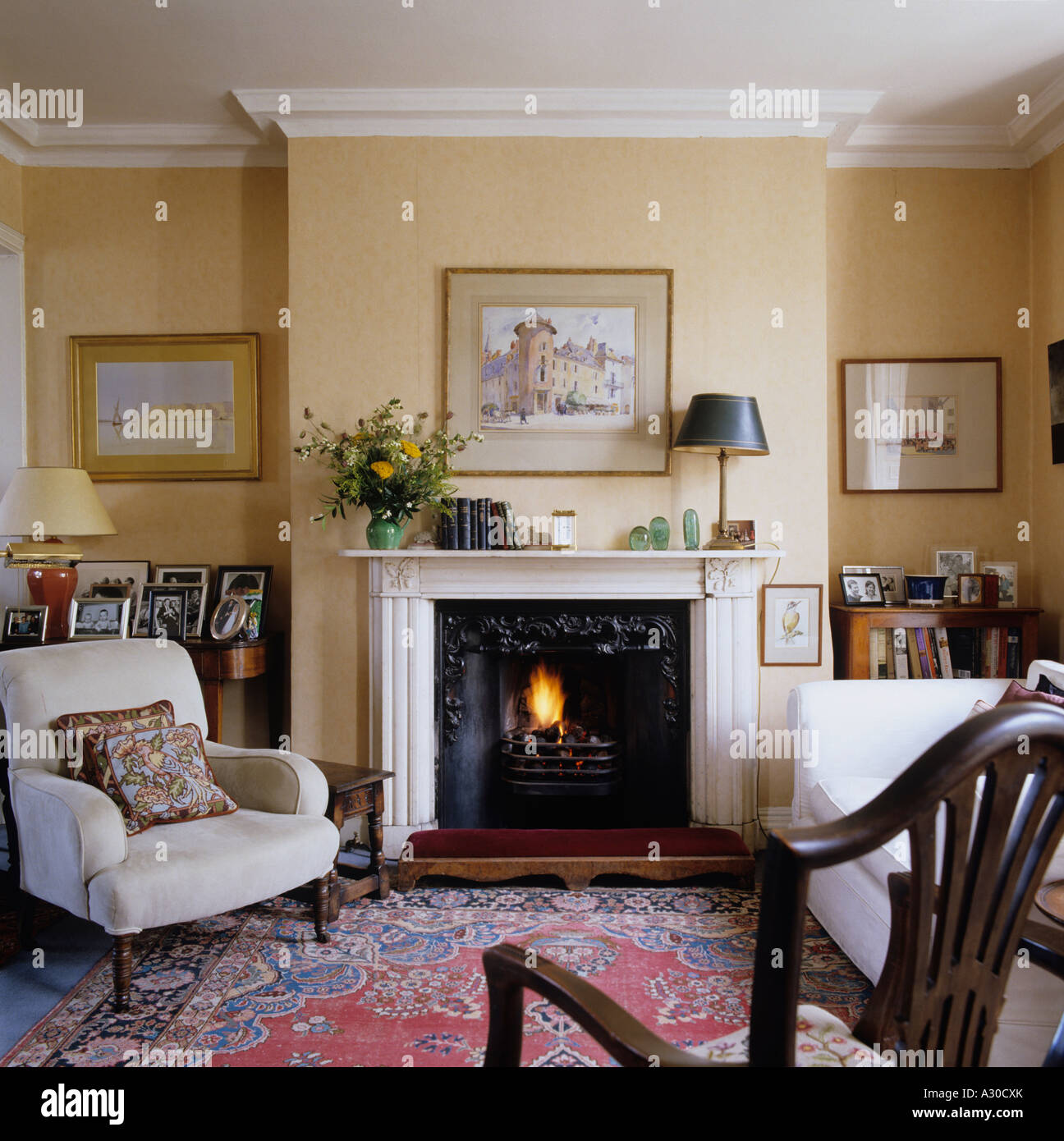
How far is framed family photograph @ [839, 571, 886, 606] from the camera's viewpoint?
149 inches

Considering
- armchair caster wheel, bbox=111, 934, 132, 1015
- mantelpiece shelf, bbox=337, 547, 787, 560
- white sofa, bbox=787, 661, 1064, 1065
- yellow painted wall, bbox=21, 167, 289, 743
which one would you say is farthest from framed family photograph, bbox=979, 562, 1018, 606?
armchair caster wheel, bbox=111, 934, 132, 1015

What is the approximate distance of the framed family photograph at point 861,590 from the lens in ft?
12.4

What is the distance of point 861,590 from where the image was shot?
3787mm

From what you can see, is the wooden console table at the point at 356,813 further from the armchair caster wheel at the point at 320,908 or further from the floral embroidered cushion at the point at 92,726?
the floral embroidered cushion at the point at 92,726

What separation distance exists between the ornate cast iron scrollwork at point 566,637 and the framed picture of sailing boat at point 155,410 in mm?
1353

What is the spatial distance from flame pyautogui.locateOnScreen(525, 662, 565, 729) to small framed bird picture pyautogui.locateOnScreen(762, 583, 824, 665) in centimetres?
90

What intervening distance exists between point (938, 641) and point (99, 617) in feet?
11.9

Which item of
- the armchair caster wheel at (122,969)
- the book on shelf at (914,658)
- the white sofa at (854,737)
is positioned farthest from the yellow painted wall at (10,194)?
the book on shelf at (914,658)

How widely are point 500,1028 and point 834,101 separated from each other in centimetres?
367

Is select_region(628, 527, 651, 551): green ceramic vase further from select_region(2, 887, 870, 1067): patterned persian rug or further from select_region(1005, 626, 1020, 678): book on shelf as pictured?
select_region(1005, 626, 1020, 678): book on shelf

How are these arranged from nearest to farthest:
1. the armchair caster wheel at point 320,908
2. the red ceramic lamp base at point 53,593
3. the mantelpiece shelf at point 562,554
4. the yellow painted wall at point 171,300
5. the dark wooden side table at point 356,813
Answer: the armchair caster wheel at point 320,908 < the dark wooden side table at point 356,813 < the mantelpiece shelf at point 562,554 < the red ceramic lamp base at point 53,593 < the yellow painted wall at point 171,300

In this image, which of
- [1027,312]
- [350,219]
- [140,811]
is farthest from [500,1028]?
[1027,312]

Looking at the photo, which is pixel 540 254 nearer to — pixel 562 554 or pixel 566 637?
pixel 562 554

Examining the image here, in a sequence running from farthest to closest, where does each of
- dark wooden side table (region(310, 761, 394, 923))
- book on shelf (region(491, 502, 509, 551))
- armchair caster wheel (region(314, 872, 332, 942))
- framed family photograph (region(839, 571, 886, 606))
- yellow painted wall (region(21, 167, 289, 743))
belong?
1. yellow painted wall (region(21, 167, 289, 743))
2. framed family photograph (region(839, 571, 886, 606))
3. book on shelf (region(491, 502, 509, 551))
4. dark wooden side table (region(310, 761, 394, 923))
5. armchair caster wheel (region(314, 872, 332, 942))
